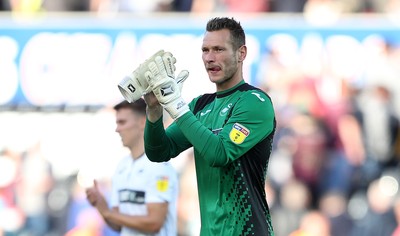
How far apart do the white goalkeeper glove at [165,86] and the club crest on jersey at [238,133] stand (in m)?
0.29

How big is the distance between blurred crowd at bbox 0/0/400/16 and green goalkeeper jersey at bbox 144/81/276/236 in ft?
29.6

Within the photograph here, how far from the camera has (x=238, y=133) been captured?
6188 millimetres

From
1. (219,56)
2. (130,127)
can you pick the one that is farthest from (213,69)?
(130,127)

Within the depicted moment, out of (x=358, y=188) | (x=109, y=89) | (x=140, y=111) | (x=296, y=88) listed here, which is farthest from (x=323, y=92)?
(x=140, y=111)

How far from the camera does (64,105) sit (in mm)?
14961

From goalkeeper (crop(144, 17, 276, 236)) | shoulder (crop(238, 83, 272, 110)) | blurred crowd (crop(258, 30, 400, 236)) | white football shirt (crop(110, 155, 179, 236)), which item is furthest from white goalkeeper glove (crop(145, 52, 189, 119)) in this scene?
blurred crowd (crop(258, 30, 400, 236))

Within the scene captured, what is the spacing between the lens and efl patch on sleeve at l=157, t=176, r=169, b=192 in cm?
838

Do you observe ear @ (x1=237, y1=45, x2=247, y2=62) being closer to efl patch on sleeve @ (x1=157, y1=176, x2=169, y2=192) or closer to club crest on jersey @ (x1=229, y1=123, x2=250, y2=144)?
club crest on jersey @ (x1=229, y1=123, x2=250, y2=144)

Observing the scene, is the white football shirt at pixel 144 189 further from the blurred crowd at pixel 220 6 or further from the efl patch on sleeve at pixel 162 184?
the blurred crowd at pixel 220 6

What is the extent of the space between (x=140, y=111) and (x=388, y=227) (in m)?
5.73

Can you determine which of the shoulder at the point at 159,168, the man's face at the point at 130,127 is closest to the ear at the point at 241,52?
the shoulder at the point at 159,168

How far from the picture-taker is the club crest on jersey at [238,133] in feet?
20.2

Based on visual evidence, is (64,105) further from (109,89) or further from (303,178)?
(303,178)

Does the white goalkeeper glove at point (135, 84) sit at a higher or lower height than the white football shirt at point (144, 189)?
higher
